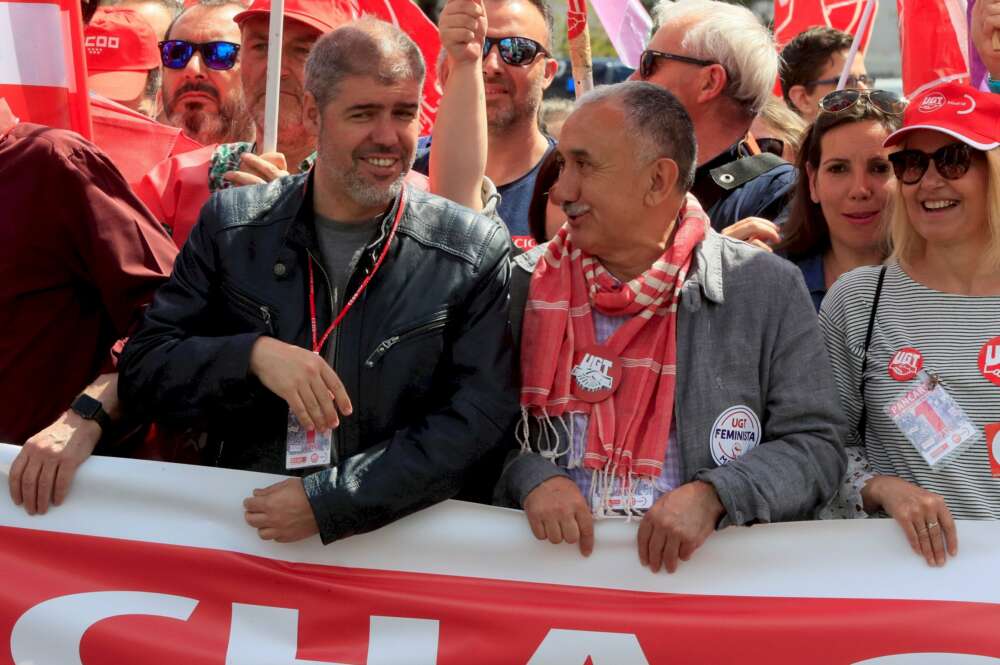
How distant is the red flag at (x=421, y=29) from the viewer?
5723mm

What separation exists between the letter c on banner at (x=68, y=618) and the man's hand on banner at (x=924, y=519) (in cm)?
171

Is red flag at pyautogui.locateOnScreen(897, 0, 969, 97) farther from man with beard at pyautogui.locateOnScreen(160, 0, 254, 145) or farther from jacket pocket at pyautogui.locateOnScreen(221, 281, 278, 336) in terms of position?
jacket pocket at pyautogui.locateOnScreen(221, 281, 278, 336)

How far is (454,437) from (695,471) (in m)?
0.59

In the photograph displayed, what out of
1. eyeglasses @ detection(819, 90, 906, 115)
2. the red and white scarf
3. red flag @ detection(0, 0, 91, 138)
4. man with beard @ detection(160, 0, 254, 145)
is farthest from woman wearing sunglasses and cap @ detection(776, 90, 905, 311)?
man with beard @ detection(160, 0, 254, 145)

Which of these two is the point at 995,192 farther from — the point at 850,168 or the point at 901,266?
the point at 850,168

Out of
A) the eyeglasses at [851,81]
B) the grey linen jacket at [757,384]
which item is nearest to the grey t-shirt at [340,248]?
the grey linen jacket at [757,384]

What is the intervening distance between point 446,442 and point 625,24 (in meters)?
3.21

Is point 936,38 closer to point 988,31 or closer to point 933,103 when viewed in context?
point 988,31

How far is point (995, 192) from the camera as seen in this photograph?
358cm

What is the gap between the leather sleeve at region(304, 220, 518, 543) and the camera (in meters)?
3.25

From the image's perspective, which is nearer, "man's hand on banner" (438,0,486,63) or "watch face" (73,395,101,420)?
"watch face" (73,395,101,420)

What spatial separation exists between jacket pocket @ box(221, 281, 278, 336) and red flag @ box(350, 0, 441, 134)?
7.79ft

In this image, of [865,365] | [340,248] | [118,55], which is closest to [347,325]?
[340,248]

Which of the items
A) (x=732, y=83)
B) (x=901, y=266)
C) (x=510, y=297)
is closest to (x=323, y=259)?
(x=510, y=297)
